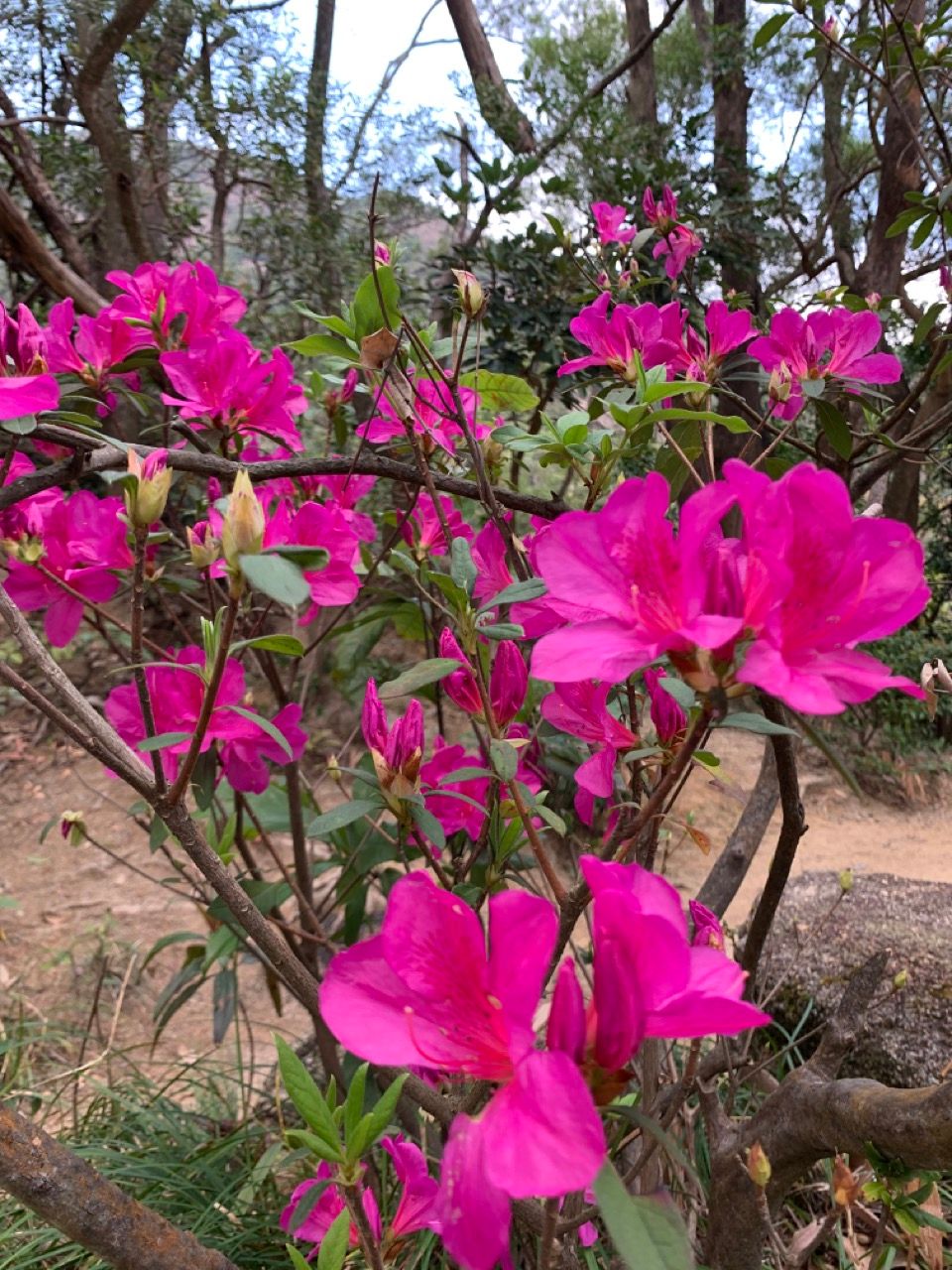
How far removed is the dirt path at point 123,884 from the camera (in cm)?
236

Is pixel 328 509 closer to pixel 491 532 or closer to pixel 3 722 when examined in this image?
pixel 491 532

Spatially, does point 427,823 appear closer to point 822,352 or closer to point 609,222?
point 822,352

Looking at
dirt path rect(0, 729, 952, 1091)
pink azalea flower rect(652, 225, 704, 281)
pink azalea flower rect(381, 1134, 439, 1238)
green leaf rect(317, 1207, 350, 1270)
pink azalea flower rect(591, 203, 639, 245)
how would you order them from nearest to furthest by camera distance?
1. green leaf rect(317, 1207, 350, 1270)
2. pink azalea flower rect(381, 1134, 439, 1238)
3. pink azalea flower rect(652, 225, 704, 281)
4. pink azalea flower rect(591, 203, 639, 245)
5. dirt path rect(0, 729, 952, 1091)

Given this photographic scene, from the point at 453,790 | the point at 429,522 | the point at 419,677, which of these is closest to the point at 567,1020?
the point at 419,677

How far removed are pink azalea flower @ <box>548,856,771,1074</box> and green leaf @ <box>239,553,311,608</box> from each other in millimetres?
160

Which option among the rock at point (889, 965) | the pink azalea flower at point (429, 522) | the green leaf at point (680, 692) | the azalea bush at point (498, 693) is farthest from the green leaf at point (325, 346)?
the rock at point (889, 965)

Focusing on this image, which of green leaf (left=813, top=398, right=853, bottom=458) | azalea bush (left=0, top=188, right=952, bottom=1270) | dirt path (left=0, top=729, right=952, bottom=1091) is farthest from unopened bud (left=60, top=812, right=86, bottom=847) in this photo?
green leaf (left=813, top=398, right=853, bottom=458)

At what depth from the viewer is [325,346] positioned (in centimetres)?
→ 76

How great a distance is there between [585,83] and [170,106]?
2.15 metres

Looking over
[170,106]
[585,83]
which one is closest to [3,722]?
[170,106]

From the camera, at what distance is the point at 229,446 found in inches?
38.6

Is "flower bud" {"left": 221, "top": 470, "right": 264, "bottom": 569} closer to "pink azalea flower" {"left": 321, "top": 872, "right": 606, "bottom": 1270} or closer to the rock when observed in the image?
"pink azalea flower" {"left": 321, "top": 872, "right": 606, "bottom": 1270}

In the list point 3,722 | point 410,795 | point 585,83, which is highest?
point 585,83

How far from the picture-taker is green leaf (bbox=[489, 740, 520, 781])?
0.57 metres
